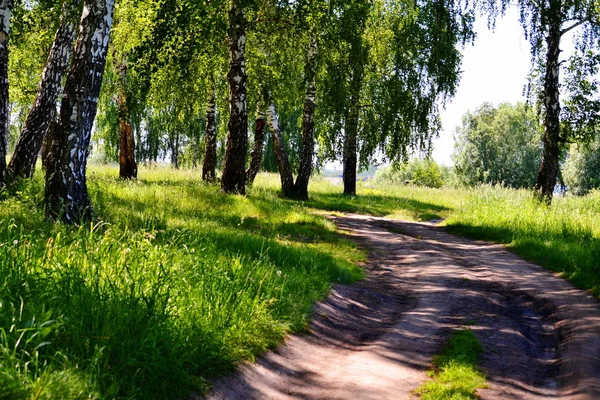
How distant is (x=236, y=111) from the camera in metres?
15.2

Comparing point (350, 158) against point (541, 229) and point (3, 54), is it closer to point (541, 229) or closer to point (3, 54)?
point (541, 229)

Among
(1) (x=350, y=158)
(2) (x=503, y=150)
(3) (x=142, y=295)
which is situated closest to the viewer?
(3) (x=142, y=295)

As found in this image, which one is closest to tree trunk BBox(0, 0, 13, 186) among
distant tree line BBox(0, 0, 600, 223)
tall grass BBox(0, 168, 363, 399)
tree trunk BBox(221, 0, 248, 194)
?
distant tree line BBox(0, 0, 600, 223)

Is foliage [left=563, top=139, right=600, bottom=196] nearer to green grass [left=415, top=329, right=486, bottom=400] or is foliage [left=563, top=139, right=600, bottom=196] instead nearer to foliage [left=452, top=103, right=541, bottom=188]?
foliage [left=452, top=103, right=541, bottom=188]

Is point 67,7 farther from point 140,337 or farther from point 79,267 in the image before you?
point 140,337

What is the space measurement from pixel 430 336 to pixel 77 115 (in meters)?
5.88

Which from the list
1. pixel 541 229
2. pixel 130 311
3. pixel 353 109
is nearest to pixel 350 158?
pixel 353 109

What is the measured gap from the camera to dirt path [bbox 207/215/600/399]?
4.89 meters

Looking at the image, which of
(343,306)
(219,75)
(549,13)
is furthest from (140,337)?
(219,75)

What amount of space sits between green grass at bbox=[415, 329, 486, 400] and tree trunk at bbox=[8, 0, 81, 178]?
9493 millimetres

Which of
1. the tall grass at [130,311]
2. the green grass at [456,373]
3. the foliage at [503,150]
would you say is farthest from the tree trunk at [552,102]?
the foliage at [503,150]

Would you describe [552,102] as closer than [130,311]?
No

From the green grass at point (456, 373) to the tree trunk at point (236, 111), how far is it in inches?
407

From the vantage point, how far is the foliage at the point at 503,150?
3073 inches
